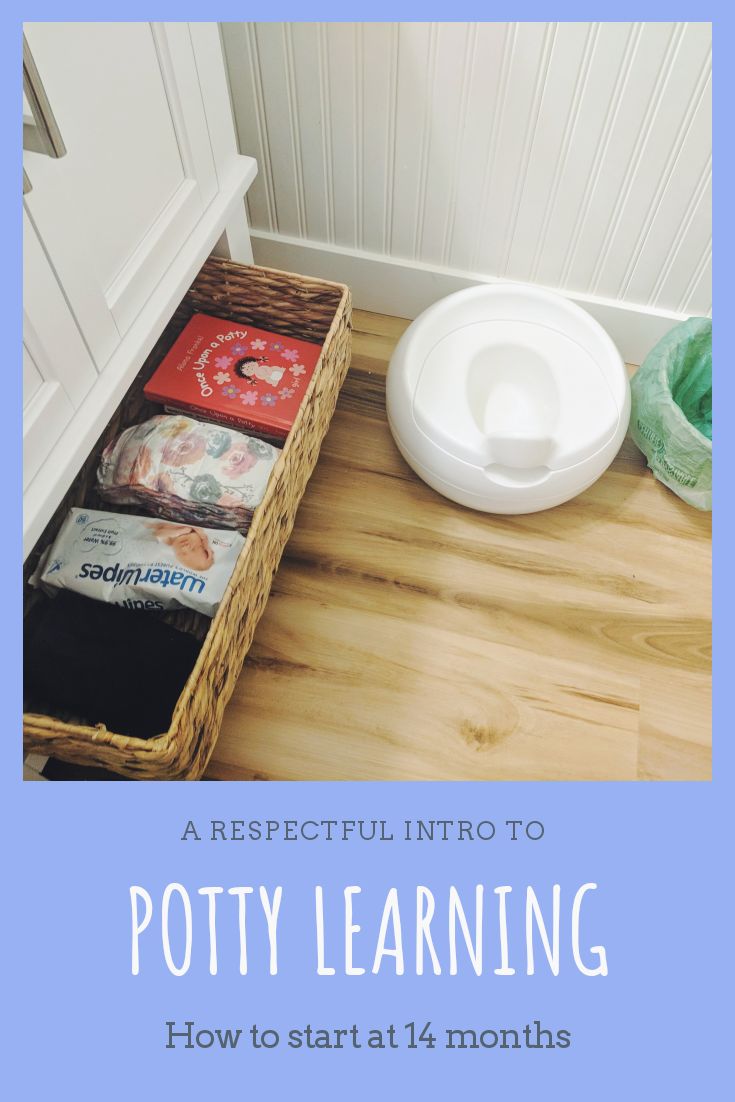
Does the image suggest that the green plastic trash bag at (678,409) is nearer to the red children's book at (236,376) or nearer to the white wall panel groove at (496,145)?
the white wall panel groove at (496,145)

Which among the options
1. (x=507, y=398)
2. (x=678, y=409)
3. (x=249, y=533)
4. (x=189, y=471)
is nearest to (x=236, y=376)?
(x=189, y=471)

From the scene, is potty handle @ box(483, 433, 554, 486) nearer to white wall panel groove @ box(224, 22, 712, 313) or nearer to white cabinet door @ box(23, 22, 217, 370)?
white wall panel groove @ box(224, 22, 712, 313)

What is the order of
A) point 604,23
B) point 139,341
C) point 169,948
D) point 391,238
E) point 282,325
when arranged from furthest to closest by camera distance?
Result: point 391,238 → point 282,325 → point 604,23 → point 139,341 → point 169,948

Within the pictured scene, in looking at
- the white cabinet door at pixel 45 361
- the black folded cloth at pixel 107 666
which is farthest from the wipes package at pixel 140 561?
the white cabinet door at pixel 45 361

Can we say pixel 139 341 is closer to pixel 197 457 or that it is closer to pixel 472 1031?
pixel 197 457

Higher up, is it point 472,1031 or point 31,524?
point 31,524

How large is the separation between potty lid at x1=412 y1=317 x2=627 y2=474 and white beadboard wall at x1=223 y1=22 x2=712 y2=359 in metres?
0.15

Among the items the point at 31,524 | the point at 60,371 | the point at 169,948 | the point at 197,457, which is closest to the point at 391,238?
the point at 197,457

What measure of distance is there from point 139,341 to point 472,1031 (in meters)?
0.77

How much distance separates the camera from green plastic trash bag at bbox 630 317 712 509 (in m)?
1.20

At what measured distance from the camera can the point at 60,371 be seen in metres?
0.79

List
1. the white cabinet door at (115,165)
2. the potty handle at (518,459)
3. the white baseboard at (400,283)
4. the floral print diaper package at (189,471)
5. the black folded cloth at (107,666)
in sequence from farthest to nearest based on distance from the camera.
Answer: the white baseboard at (400,283)
the potty handle at (518,459)
the floral print diaper package at (189,471)
the black folded cloth at (107,666)
the white cabinet door at (115,165)

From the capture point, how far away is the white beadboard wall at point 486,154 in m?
1.07

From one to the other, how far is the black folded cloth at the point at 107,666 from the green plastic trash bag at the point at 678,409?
783 millimetres
